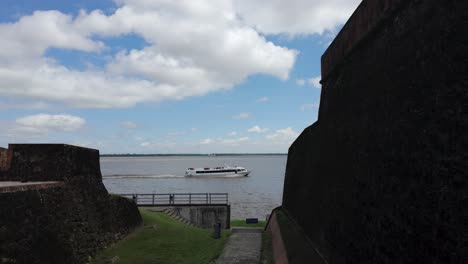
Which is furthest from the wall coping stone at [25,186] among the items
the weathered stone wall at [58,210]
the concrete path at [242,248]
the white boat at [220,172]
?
the white boat at [220,172]

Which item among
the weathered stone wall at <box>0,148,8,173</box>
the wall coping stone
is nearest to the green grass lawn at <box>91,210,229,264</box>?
the wall coping stone

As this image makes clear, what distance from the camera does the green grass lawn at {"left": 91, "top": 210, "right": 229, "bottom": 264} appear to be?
11227 millimetres

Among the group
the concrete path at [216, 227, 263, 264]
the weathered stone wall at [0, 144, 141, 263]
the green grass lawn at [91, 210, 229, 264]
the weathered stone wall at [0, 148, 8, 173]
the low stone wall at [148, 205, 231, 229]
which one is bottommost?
the low stone wall at [148, 205, 231, 229]

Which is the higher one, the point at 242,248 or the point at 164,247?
the point at 164,247

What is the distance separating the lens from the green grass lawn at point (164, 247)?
11227 millimetres

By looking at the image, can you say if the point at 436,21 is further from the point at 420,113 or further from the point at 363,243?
the point at 363,243

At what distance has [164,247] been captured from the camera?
41.3 ft

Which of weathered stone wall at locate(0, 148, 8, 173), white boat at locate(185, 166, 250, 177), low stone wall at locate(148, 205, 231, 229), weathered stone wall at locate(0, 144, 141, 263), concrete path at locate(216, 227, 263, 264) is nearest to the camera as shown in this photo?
weathered stone wall at locate(0, 144, 141, 263)

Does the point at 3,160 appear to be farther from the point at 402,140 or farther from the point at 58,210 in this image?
the point at 402,140

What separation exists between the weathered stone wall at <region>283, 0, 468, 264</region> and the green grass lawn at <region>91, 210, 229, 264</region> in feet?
16.8

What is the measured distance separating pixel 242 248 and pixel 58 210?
248 inches

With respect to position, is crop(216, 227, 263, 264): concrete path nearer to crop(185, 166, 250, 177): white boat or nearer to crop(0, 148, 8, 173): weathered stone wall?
crop(0, 148, 8, 173): weathered stone wall

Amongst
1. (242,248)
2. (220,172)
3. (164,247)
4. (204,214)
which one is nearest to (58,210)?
(164,247)

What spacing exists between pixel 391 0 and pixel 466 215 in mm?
3065
